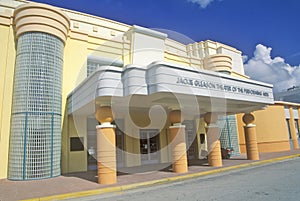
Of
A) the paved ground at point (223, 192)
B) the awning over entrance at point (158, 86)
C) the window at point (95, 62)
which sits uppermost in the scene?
the window at point (95, 62)

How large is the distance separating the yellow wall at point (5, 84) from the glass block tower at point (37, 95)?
19.1 inches

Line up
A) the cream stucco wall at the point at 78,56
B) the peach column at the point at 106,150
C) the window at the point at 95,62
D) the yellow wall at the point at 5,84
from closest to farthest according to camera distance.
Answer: the peach column at the point at 106,150 → the yellow wall at the point at 5,84 → the cream stucco wall at the point at 78,56 → the window at the point at 95,62

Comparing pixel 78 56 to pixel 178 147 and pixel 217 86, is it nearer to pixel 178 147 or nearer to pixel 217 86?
pixel 178 147

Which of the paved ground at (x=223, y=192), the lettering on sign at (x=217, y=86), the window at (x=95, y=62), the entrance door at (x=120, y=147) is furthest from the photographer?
the window at (x=95, y=62)

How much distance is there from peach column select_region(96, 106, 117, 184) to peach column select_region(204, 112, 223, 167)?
5.79 m

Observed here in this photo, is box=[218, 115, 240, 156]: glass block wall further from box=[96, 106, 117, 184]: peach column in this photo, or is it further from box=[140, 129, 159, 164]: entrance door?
box=[96, 106, 117, 184]: peach column

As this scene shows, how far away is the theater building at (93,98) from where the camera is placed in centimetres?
884

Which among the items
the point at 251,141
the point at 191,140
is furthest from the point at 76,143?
the point at 251,141

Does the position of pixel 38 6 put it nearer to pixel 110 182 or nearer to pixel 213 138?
pixel 110 182

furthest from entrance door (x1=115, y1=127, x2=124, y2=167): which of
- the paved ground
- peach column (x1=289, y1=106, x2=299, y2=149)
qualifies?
peach column (x1=289, y1=106, x2=299, y2=149)

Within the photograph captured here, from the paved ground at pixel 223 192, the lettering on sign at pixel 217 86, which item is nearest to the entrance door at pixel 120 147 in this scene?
the paved ground at pixel 223 192

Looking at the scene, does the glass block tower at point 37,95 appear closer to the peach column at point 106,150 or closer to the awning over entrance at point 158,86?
the awning over entrance at point 158,86

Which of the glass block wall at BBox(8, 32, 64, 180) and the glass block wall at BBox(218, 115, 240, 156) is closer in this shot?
the glass block wall at BBox(8, 32, 64, 180)

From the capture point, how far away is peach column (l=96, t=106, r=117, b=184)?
8750 mm
